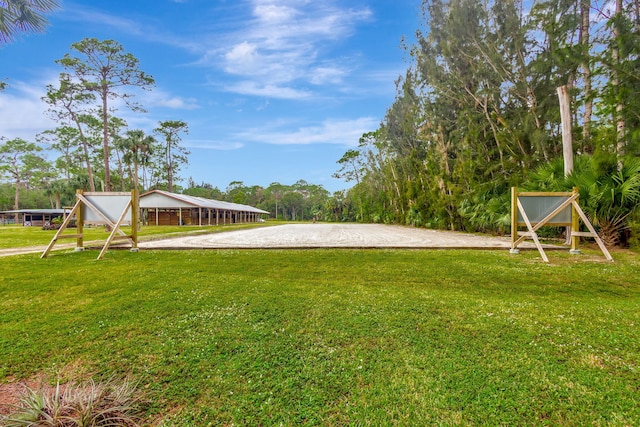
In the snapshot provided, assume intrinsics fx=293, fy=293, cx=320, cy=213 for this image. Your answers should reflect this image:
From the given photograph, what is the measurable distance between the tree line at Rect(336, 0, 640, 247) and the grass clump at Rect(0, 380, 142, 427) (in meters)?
9.39

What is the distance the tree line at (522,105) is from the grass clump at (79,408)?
9.39 meters

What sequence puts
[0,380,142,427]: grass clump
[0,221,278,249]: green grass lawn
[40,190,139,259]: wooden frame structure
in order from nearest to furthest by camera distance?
[0,380,142,427]: grass clump, [40,190,139,259]: wooden frame structure, [0,221,278,249]: green grass lawn

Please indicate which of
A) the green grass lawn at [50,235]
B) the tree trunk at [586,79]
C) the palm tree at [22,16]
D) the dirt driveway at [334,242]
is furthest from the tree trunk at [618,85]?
the green grass lawn at [50,235]

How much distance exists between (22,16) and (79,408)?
37.0ft

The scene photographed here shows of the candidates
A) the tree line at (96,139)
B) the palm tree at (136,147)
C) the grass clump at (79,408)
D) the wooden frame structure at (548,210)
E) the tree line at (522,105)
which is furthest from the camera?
the palm tree at (136,147)

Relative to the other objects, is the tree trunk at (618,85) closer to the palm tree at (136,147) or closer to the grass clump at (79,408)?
the grass clump at (79,408)

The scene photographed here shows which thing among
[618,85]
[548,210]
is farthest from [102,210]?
[618,85]

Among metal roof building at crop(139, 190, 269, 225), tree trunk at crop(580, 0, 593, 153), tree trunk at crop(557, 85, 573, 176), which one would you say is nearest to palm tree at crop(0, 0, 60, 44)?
tree trunk at crop(557, 85, 573, 176)

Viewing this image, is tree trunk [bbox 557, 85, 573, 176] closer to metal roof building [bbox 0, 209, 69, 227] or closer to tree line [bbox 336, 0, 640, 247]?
tree line [bbox 336, 0, 640, 247]

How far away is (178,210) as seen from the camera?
1156 inches

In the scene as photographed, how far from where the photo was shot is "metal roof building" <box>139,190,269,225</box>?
87.8 ft

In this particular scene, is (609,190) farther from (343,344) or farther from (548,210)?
(343,344)

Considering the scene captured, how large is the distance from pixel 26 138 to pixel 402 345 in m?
57.2

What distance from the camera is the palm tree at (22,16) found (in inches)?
308
